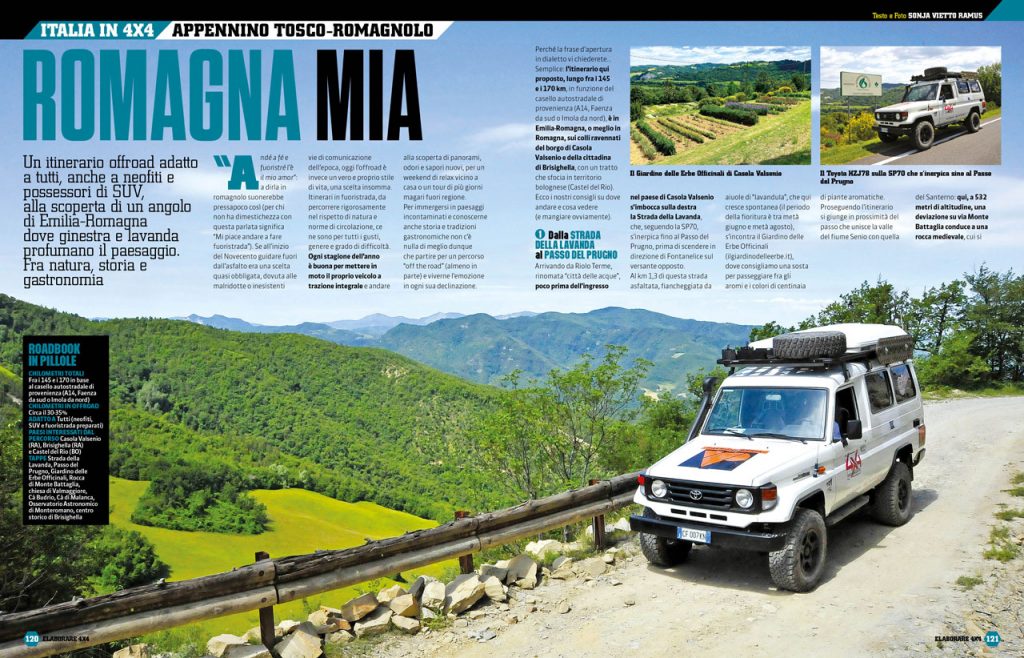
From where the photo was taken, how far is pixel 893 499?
10.4 meters

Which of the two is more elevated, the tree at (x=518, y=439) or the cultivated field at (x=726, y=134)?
the cultivated field at (x=726, y=134)

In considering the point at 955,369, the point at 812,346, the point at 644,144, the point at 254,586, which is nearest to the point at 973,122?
the point at 644,144

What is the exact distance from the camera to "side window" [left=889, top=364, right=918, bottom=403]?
35.7 feet

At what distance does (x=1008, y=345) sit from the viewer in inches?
1359

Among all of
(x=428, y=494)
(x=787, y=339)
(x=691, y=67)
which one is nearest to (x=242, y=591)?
(x=787, y=339)

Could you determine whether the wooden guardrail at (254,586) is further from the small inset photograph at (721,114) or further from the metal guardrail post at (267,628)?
the small inset photograph at (721,114)

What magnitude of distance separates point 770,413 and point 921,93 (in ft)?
30.7

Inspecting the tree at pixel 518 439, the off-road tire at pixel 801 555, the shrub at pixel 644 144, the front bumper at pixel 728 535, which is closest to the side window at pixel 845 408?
the off-road tire at pixel 801 555

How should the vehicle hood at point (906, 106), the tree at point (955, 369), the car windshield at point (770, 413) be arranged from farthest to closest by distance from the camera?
the tree at point (955, 369) < the vehicle hood at point (906, 106) < the car windshield at point (770, 413)

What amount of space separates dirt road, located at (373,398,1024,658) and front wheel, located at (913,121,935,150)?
7683 mm

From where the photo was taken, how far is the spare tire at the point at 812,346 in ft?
31.3

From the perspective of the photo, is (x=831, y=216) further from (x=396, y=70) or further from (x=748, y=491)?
(x=396, y=70)

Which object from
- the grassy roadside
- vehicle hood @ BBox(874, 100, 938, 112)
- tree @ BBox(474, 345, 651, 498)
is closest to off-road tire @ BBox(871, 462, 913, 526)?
vehicle hood @ BBox(874, 100, 938, 112)

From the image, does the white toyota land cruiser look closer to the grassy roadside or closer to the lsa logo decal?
the lsa logo decal
